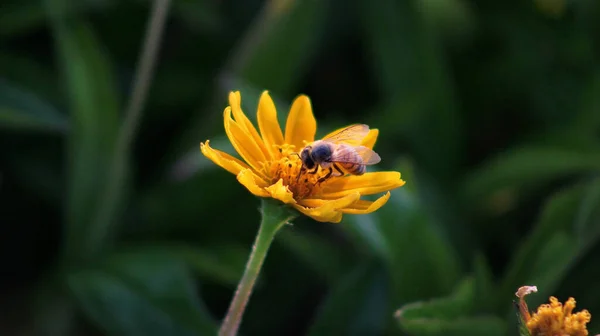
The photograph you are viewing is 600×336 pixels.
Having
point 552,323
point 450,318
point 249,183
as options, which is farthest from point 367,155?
point 450,318

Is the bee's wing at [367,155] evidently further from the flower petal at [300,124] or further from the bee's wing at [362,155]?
the flower petal at [300,124]

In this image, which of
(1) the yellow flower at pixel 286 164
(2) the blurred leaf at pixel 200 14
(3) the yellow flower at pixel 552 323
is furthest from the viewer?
(2) the blurred leaf at pixel 200 14

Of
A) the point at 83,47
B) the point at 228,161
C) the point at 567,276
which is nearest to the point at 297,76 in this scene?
the point at 83,47

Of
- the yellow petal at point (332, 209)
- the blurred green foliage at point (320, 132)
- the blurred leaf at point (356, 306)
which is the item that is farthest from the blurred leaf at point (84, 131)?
the yellow petal at point (332, 209)

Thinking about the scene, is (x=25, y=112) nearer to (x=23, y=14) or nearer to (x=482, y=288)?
(x=23, y=14)

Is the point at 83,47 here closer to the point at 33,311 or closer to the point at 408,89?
the point at 33,311

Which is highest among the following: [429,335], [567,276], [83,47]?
[83,47]

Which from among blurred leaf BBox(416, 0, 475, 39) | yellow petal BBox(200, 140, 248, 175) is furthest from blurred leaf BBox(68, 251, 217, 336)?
blurred leaf BBox(416, 0, 475, 39)
